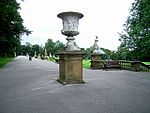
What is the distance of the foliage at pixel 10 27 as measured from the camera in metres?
27.6

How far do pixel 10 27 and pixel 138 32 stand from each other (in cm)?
1621

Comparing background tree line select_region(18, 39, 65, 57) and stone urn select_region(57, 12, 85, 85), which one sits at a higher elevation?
background tree line select_region(18, 39, 65, 57)

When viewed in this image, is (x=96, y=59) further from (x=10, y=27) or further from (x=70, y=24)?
(x=10, y=27)

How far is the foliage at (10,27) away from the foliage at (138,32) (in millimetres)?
13721

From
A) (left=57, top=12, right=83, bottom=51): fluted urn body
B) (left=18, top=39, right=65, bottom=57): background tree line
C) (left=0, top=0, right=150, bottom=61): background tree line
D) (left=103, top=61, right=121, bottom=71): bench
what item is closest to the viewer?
(left=57, top=12, right=83, bottom=51): fluted urn body

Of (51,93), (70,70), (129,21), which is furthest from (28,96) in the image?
(129,21)

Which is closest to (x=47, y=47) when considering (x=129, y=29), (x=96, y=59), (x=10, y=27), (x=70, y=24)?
(x=10, y=27)

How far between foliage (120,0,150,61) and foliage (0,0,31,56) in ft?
45.0

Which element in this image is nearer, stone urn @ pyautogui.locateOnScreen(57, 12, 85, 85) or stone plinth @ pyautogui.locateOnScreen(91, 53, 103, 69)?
stone urn @ pyautogui.locateOnScreen(57, 12, 85, 85)

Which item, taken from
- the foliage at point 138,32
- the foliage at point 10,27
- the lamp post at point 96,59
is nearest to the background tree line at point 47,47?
the foliage at point 10,27

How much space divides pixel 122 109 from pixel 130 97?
147 cm

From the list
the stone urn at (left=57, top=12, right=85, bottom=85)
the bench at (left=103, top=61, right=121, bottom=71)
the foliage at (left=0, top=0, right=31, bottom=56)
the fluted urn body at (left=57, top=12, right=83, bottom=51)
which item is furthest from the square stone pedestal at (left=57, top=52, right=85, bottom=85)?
the foliage at (left=0, top=0, right=31, bottom=56)

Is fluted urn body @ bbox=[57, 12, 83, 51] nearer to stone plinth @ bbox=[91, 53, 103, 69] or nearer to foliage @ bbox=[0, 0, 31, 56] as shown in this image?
stone plinth @ bbox=[91, 53, 103, 69]

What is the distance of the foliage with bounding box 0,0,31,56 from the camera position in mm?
27597
